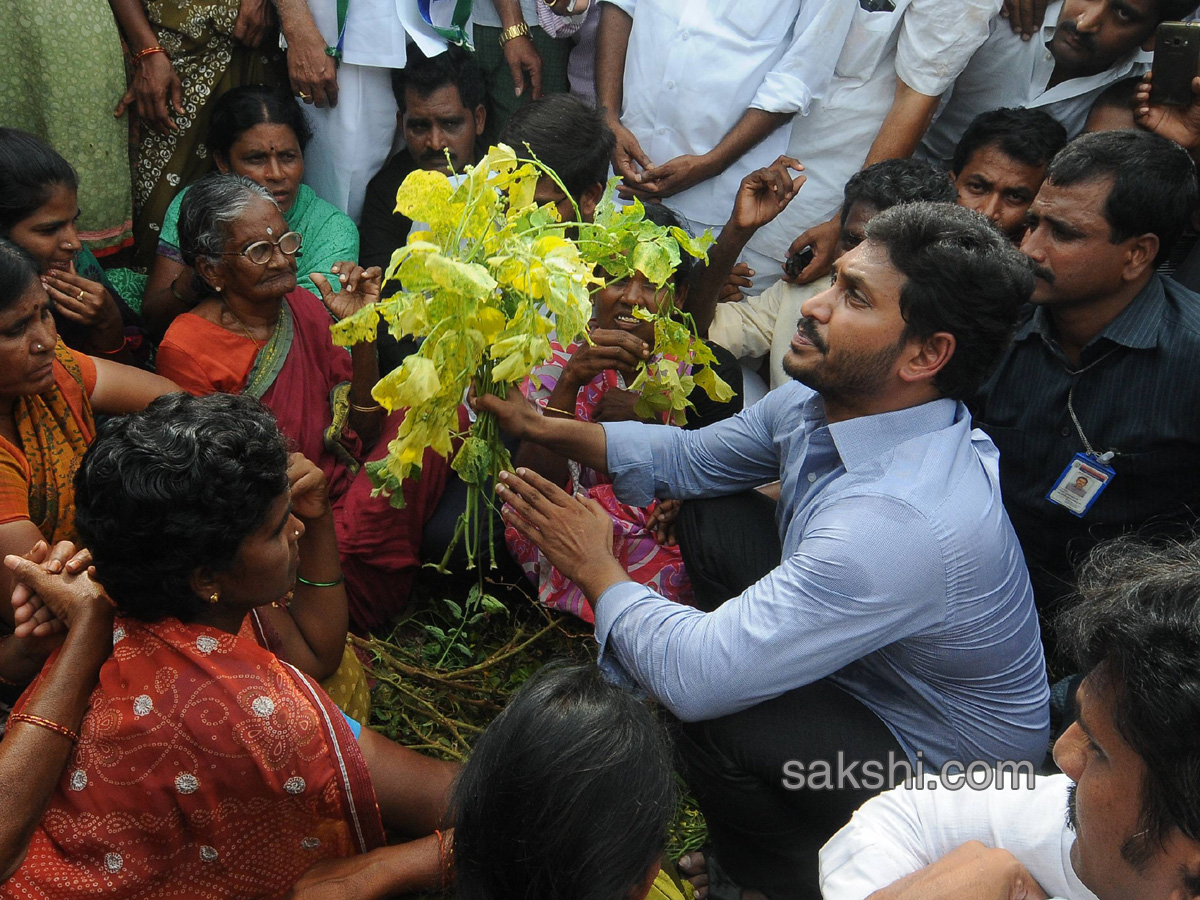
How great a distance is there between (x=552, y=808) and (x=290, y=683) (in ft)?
2.51

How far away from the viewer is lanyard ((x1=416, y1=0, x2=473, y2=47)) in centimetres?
441

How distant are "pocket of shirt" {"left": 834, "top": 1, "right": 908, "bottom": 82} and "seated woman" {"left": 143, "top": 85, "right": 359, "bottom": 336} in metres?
2.25

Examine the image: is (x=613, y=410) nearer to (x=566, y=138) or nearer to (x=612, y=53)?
(x=566, y=138)

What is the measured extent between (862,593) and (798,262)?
2275 millimetres

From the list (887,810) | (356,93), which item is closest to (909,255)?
(887,810)

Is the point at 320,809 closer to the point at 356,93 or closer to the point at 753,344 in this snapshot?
the point at 753,344

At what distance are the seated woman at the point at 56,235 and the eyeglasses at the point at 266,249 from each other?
49cm

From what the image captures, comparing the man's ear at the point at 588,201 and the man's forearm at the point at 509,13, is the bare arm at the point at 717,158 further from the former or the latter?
the man's forearm at the point at 509,13

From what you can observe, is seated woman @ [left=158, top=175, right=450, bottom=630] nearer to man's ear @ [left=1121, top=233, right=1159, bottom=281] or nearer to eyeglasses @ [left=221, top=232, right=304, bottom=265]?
eyeglasses @ [left=221, top=232, right=304, bottom=265]


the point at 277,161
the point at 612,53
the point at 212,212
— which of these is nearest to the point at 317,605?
the point at 212,212

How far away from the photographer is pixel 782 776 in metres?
2.46

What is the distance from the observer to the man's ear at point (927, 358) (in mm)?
2494

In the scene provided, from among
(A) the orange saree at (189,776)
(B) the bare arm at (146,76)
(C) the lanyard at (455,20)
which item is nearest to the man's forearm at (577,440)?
(A) the orange saree at (189,776)

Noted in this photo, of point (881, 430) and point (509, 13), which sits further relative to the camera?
point (509, 13)
